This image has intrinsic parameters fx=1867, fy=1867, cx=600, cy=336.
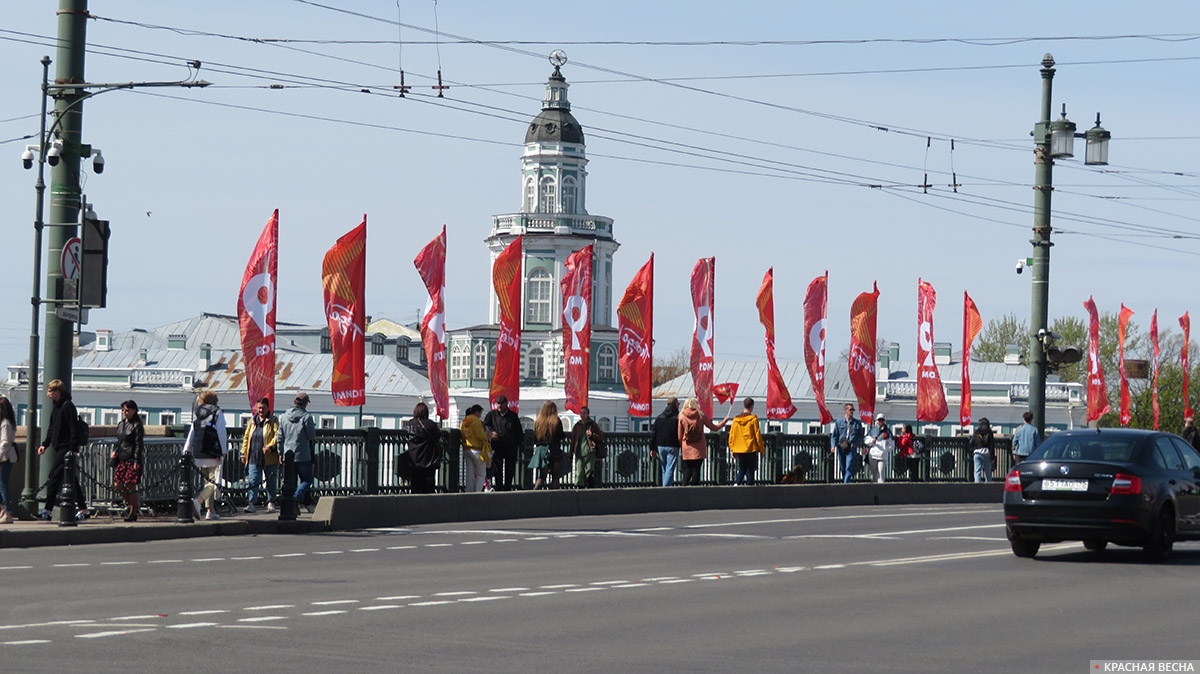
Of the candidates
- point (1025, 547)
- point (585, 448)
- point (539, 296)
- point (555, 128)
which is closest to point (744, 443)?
point (585, 448)

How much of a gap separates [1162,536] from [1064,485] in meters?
1.21

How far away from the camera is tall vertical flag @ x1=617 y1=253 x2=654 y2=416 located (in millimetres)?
39219

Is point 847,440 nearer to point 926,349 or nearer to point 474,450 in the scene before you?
point 926,349

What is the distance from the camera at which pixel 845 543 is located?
22.3 metres

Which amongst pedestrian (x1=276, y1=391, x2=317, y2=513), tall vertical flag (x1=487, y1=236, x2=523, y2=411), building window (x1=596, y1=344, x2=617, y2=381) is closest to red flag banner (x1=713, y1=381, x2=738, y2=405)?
tall vertical flag (x1=487, y1=236, x2=523, y2=411)

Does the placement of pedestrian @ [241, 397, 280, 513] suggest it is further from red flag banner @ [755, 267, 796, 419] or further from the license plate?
red flag banner @ [755, 267, 796, 419]

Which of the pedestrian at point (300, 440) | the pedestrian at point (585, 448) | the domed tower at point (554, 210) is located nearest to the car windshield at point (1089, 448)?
the pedestrian at point (300, 440)

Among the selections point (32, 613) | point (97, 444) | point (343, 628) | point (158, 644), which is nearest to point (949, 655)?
point (343, 628)

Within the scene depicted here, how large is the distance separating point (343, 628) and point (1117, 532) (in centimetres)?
941

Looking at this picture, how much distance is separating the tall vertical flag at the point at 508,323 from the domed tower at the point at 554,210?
9472 cm

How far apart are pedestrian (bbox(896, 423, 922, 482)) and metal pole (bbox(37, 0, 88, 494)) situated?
21196 mm

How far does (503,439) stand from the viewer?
29.2 meters

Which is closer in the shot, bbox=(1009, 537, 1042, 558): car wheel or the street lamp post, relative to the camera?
bbox=(1009, 537, 1042, 558): car wheel

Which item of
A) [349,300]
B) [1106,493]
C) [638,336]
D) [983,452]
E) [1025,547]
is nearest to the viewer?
[1106,493]
